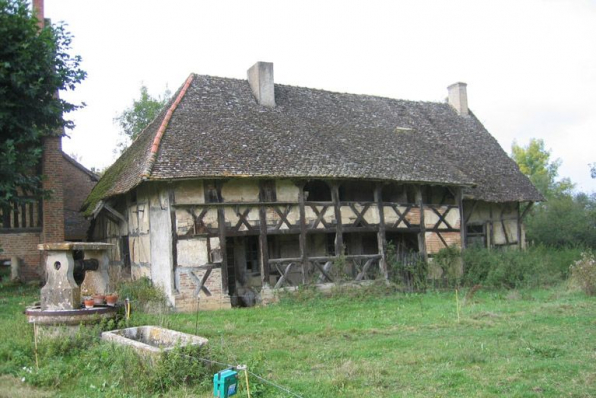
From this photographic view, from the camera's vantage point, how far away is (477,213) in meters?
20.8

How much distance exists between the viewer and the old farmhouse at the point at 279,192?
14.4 meters

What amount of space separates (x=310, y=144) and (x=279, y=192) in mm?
2051

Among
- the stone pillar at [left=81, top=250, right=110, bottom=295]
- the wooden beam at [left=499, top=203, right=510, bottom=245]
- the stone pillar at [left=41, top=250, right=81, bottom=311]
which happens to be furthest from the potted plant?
the wooden beam at [left=499, top=203, right=510, bottom=245]

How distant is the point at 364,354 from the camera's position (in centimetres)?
842

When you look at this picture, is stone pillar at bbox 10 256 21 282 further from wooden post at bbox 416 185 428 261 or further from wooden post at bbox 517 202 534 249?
wooden post at bbox 517 202 534 249

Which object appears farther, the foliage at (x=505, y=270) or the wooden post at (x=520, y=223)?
the wooden post at (x=520, y=223)

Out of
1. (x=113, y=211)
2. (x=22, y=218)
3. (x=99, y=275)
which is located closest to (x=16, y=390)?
(x=99, y=275)

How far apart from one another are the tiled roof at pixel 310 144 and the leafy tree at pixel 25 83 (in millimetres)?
2450

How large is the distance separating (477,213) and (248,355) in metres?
14.4

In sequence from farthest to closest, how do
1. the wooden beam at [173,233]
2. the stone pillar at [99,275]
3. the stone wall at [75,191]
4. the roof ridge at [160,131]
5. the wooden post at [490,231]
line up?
the stone wall at [75,191]
the wooden post at [490,231]
the wooden beam at [173,233]
the roof ridge at [160,131]
the stone pillar at [99,275]

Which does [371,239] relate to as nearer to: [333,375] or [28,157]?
[28,157]

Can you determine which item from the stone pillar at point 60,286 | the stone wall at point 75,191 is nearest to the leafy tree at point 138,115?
the stone wall at point 75,191

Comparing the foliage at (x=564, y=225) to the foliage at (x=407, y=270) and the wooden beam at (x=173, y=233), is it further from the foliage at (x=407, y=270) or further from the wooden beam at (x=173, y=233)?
the wooden beam at (x=173, y=233)

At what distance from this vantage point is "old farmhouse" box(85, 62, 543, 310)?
1436 centimetres
